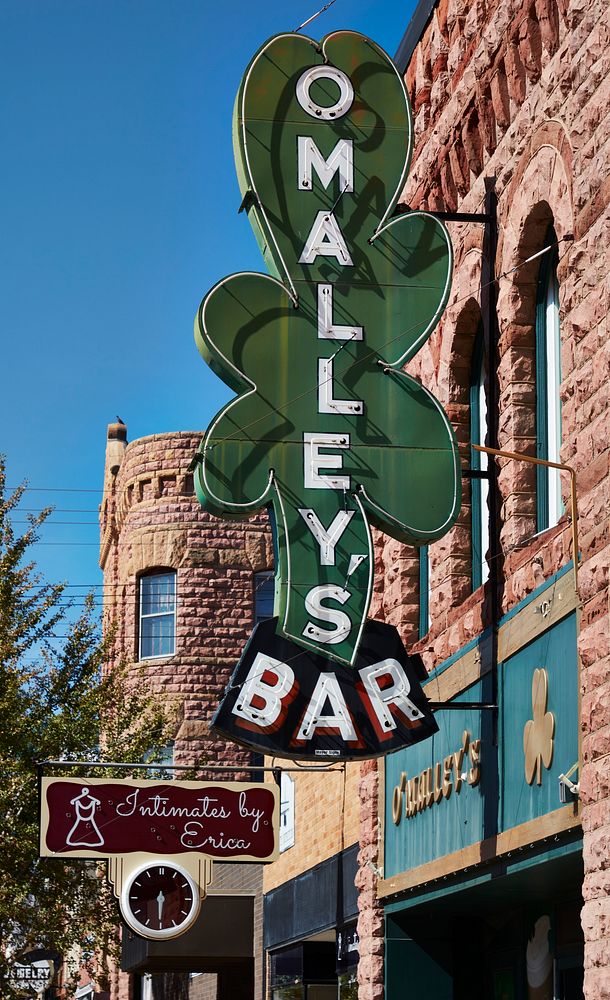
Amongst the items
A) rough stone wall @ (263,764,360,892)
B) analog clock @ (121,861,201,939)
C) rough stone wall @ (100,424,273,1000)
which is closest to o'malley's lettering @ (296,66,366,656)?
analog clock @ (121,861,201,939)

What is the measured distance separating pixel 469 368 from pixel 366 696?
423 centimetres

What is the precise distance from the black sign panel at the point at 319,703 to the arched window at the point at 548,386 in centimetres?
172

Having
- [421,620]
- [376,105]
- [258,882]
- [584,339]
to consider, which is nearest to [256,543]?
[258,882]

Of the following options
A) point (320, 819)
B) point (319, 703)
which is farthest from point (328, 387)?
point (320, 819)

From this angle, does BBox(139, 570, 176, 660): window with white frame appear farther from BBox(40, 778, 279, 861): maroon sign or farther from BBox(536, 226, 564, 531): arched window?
BBox(536, 226, 564, 531): arched window

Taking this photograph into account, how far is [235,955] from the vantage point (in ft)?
83.2

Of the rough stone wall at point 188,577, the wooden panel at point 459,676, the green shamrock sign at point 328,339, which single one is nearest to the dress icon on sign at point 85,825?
the wooden panel at point 459,676

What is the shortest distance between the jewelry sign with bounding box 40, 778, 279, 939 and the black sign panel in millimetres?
4558

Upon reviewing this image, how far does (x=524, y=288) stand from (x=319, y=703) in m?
3.83

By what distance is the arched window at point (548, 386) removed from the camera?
11953 mm

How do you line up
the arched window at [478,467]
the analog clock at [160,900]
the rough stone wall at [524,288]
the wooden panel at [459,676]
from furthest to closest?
1. the analog clock at [160,900]
2. the arched window at [478,467]
3. the wooden panel at [459,676]
4. the rough stone wall at [524,288]

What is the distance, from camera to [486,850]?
461 inches

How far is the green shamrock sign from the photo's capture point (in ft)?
38.2

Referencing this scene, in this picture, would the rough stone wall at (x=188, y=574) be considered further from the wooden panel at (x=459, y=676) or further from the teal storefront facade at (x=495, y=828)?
the wooden panel at (x=459, y=676)
